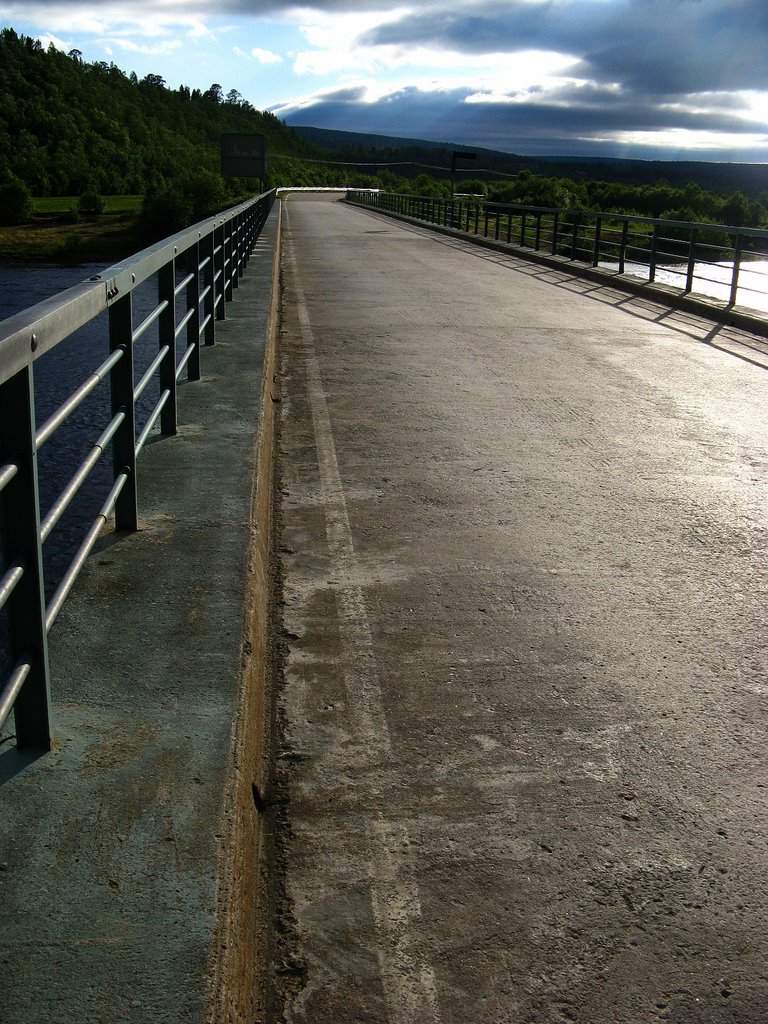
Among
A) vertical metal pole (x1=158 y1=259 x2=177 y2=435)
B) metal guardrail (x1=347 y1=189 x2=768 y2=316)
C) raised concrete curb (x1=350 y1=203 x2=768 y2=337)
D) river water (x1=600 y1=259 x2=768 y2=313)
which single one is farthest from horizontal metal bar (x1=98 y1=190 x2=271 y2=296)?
metal guardrail (x1=347 y1=189 x2=768 y2=316)

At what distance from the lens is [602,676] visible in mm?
3902

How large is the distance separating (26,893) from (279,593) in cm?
246

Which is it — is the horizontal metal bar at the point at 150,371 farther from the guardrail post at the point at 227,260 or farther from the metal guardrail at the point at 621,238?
the metal guardrail at the point at 621,238

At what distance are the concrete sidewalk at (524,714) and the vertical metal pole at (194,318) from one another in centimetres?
89

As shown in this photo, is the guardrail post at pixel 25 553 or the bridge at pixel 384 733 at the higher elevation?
the guardrail post at pixel 25 553

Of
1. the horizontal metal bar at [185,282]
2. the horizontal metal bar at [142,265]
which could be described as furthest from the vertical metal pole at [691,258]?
the horizontal metal bar at [142,265]

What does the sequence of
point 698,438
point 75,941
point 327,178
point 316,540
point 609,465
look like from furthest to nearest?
point 327,178
point 698,438
point 609,465
point 316,540
point 75,941

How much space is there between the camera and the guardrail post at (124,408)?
4.12 meters

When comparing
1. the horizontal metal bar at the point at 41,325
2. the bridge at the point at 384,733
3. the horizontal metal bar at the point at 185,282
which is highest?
the horizontal metal bar at the point at 41,325

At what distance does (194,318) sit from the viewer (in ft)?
23.6

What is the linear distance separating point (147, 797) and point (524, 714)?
1408mm

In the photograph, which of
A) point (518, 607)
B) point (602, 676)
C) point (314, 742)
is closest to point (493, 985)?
point (314, 742)

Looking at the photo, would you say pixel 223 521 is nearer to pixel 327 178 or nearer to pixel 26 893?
pixel 26 893

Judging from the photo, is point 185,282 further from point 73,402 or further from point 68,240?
point 68,240
